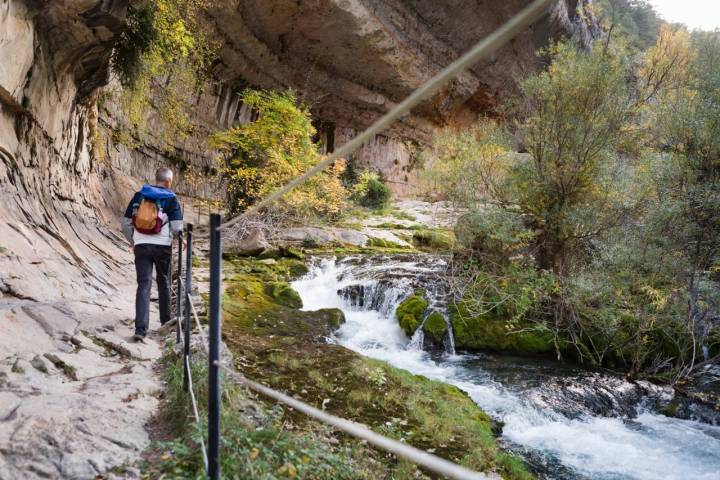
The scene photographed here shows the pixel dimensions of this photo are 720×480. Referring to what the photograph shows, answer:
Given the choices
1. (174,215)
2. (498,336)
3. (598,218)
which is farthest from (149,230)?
(598,218)

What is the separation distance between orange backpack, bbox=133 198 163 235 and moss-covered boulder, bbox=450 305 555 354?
605 cm

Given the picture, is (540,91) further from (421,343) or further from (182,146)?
(182,146)

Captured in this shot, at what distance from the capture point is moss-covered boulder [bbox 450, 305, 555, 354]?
8281 millimetres

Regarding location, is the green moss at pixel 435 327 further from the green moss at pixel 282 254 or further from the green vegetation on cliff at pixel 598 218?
the green moss at pixel 282 254

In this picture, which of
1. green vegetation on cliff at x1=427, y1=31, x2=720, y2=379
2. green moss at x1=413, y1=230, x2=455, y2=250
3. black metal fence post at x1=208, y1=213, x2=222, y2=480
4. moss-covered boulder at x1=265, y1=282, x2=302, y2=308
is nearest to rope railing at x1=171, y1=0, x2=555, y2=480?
black metal fence post at x1=208, y1=213, x2=222, y2=480

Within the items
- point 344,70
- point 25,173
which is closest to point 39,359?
point 25,173

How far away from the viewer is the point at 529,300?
831cm

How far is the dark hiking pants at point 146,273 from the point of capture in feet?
14.6

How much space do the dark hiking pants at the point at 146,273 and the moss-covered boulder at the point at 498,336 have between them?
5713 millimetres

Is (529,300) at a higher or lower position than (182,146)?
lower

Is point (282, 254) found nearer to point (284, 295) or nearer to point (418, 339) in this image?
point (284, 295)

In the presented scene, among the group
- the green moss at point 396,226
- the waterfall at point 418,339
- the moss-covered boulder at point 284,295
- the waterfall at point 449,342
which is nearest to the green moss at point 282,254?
the moss-covered boulder at point 284,295

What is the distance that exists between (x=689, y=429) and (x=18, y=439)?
24.1ft

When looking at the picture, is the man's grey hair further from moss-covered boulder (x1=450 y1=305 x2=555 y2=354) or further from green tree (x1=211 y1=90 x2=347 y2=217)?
green tree (x1=211 y1=90 x2=347 y2=217)
